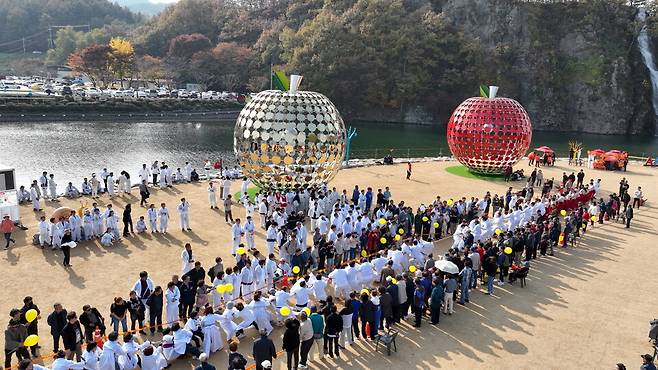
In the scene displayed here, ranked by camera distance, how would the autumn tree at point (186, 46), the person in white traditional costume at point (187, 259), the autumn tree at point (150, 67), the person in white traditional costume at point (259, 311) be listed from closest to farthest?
1. the person in white traditional costume at point (259, 311)
2. the person in white traditional costume at point (187, 259)
3. the autumn tree at point (150, 67)
4. the autumn tree at point (186, 46)

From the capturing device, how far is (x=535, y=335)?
10672 mm

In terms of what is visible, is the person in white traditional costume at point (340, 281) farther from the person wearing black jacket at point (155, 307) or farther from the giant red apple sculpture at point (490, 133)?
the giant red apple sculpture at point (490, 133)

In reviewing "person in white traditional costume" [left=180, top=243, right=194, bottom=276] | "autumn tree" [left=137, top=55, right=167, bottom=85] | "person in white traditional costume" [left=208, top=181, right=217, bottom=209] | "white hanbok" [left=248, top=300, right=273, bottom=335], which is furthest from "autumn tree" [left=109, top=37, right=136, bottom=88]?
"white hanbok" [left=248, top=300, right=273, bottom=335]

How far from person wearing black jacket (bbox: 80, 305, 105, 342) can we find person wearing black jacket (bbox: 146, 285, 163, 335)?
0.99 m

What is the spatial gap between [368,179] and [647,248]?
12.6 metres

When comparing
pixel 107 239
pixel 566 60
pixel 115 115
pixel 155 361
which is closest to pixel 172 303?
pixel 155 361

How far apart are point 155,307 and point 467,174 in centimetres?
2121

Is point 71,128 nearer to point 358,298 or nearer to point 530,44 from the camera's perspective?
point 358,298

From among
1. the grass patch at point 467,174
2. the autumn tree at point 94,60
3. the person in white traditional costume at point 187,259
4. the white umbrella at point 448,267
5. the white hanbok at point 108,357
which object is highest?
the autumn tree at point 94,60

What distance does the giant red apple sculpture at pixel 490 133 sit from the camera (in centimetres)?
2609

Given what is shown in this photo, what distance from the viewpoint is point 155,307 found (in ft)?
33.4

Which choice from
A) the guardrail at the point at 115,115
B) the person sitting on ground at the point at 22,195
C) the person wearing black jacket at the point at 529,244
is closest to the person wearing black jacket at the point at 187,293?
the person wearing black jacket at the point at 529,244

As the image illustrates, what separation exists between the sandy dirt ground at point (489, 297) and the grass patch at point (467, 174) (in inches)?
323

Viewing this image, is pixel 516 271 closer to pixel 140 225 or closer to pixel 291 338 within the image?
→ pixel 291 338
